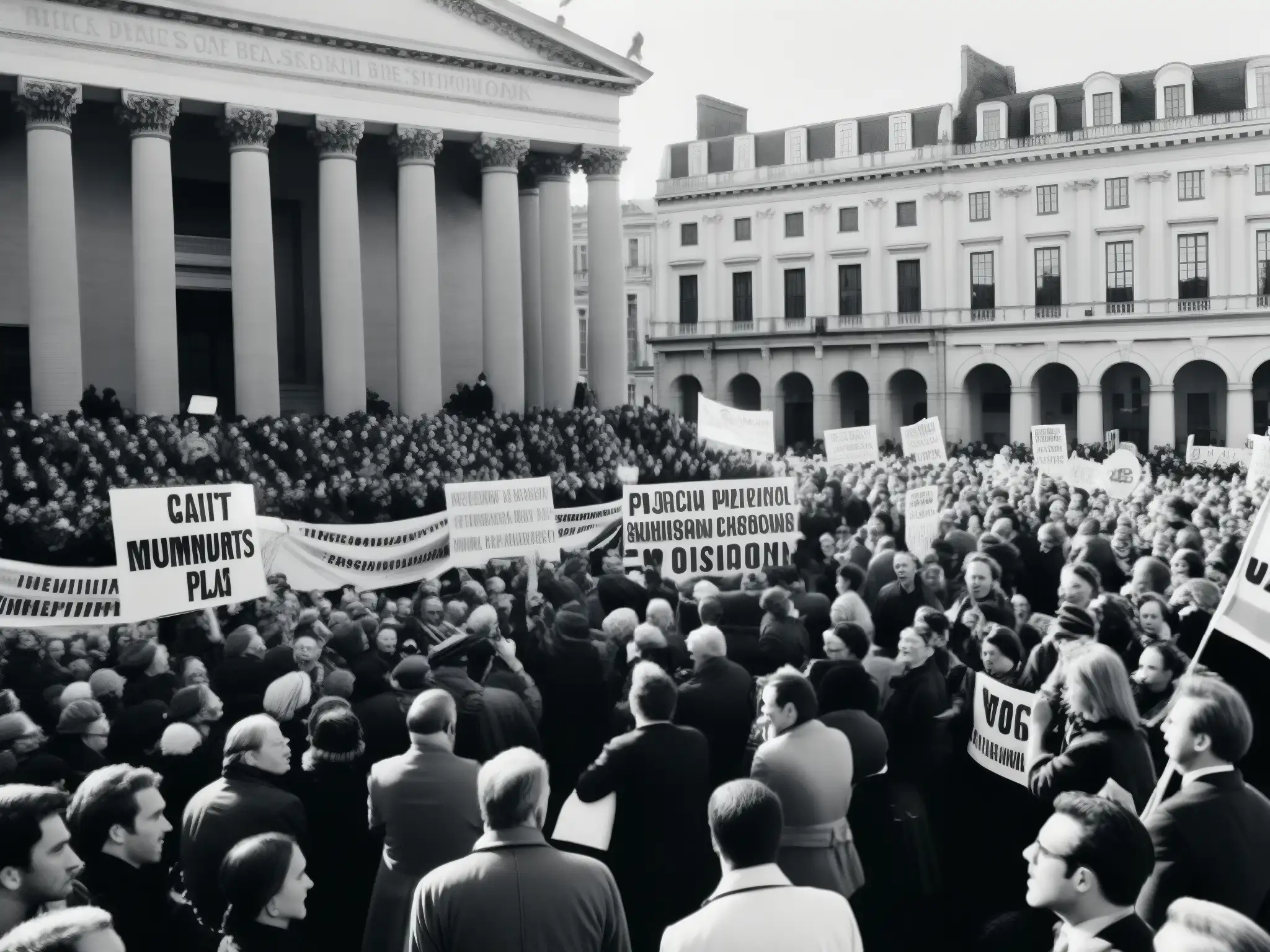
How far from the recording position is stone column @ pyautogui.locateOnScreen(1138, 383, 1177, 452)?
2042 inches

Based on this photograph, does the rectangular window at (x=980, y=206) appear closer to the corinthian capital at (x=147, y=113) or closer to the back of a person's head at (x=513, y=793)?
the corinthian capital at (x=147, y=113)

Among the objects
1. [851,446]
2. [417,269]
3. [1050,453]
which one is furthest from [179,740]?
[417,269]

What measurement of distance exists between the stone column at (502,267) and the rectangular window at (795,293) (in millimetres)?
29026

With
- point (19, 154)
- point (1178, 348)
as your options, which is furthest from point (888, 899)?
point (1178, 348)

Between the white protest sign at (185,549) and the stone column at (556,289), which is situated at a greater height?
the stone column at (556,289)

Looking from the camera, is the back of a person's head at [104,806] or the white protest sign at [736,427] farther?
the white protest sign at [736,427]

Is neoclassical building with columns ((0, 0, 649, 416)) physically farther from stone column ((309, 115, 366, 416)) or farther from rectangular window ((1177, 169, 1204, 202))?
rectangular window ((1177, 169, 1204, 202))

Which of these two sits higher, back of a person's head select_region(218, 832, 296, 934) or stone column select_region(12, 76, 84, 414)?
stone column select_region(12, 76, 84, 414)

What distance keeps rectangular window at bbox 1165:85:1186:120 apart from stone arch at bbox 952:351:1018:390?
11.7 meters

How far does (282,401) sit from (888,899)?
93.5 ft

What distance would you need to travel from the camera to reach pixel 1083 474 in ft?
76.6

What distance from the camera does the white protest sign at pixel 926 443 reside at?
2245cm

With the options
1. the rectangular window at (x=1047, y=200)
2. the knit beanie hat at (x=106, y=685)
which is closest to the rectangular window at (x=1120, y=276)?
the rectangular window at (x=1047, y=200)

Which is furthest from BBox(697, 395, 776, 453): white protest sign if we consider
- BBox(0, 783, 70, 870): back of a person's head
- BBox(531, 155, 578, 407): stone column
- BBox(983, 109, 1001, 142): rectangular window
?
BBox(983, 109, 1001, 142): rectangular window
